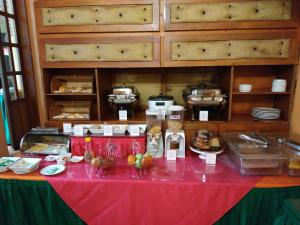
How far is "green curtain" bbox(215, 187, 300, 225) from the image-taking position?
1187 mm

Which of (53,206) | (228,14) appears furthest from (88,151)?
(228,14)

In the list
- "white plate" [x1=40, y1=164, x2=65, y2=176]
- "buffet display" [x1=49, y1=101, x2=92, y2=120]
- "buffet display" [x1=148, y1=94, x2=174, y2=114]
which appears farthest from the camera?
"buffet display" [x1=49, y1=101, x2=92, y2=120]

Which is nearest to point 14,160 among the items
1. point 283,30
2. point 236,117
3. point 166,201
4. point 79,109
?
point 79,109

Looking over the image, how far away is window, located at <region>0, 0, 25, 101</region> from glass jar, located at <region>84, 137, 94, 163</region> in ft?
2.68

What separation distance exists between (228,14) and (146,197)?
1.43m

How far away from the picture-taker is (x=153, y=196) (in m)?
1.22

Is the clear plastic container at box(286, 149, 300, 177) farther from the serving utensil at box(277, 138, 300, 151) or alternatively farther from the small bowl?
the small bowl

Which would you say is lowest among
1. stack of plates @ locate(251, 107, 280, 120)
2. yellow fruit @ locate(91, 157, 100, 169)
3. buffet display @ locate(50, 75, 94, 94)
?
yellow fruit @ locate(91, 157, 100, 169)

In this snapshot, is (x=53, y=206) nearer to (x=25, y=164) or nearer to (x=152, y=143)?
(x=25, y=164)

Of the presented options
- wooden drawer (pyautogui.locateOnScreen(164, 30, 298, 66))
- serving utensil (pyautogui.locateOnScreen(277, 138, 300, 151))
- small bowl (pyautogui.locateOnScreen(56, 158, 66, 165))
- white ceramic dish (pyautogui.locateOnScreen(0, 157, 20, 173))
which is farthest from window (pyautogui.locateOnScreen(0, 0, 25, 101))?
serving utensil (pyautogui.locateOnScreen(277, 138, 300, 151))

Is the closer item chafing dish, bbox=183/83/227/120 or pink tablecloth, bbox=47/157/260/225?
pink tablecloth, bbox=47/157/260/225

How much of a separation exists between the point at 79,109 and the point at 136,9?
1058mm

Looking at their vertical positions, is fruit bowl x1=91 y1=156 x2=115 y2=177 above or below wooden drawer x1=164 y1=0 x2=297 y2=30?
below

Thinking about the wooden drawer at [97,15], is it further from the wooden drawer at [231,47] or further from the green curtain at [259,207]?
the green curtain at [259,207]
